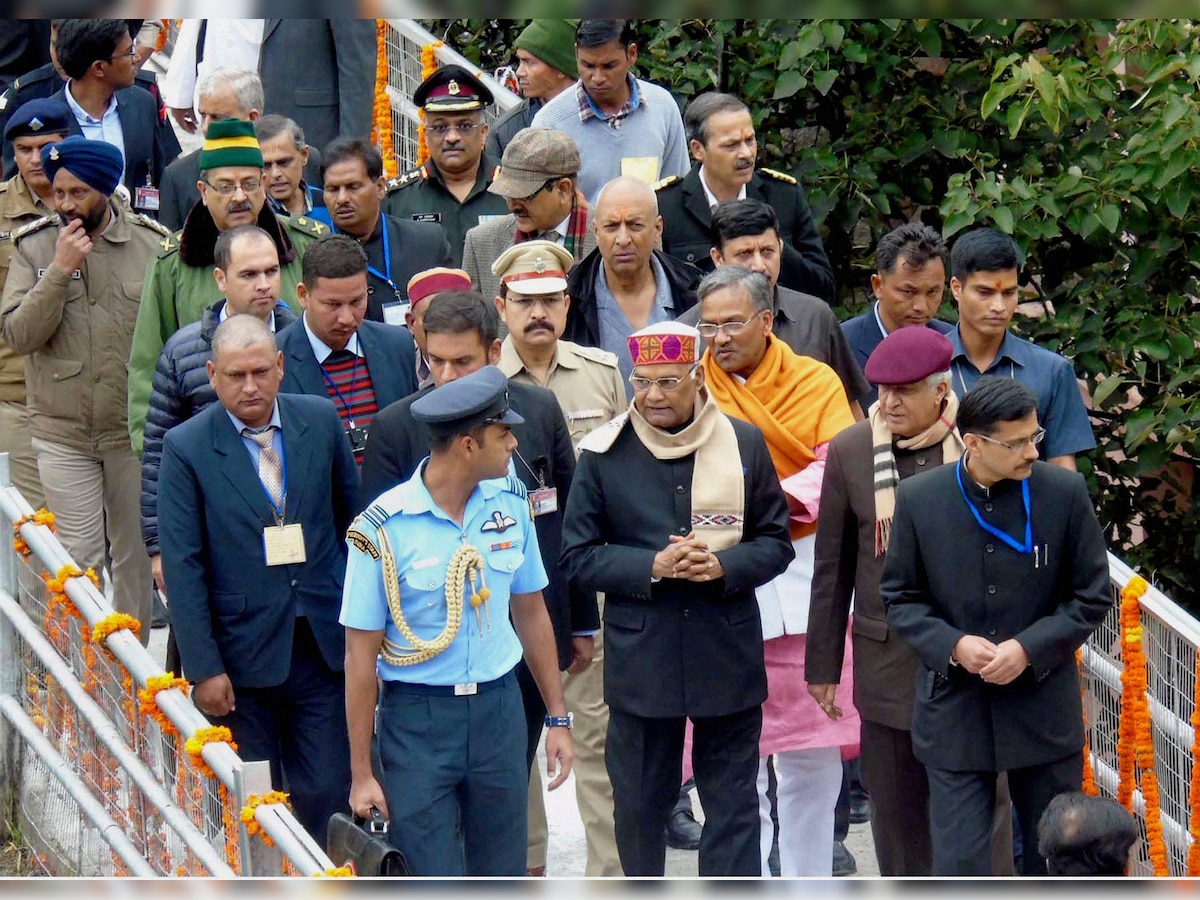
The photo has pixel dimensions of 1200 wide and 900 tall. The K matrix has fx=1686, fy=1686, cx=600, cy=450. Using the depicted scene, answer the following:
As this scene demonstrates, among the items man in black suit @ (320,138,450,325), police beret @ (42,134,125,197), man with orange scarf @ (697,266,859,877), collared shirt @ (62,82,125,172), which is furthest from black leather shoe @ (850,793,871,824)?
collared shirt @ (62,82,125,172)

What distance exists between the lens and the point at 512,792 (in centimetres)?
464

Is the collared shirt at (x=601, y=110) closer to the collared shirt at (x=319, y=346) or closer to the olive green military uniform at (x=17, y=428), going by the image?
the collared shirt at (x=319, y=346)

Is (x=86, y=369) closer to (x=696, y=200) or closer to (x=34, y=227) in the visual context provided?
(x=34, y=227)

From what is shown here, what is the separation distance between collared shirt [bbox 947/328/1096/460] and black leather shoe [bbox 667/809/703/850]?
1865 mm

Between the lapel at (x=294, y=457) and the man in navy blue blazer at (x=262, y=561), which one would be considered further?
the lapel at (x=294, y=457)

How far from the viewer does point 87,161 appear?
6551 mm

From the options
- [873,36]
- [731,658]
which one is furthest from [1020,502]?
[873,36]

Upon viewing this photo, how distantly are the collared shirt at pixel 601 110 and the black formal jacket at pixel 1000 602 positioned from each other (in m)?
3.28

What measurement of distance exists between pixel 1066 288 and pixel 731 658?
3823 mm

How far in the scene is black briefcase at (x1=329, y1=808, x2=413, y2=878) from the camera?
13.7ft

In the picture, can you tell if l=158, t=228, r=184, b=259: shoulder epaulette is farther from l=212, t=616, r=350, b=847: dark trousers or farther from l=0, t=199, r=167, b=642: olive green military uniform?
l=212, t=616, r=350, b=847: dark trousers

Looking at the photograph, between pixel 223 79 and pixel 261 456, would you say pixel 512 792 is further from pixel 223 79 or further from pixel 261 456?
pixel 223 79

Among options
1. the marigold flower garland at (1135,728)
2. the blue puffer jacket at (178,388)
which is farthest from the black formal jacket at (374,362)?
the marigold flower garland at (1135,728)

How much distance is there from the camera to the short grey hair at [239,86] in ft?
24.1
